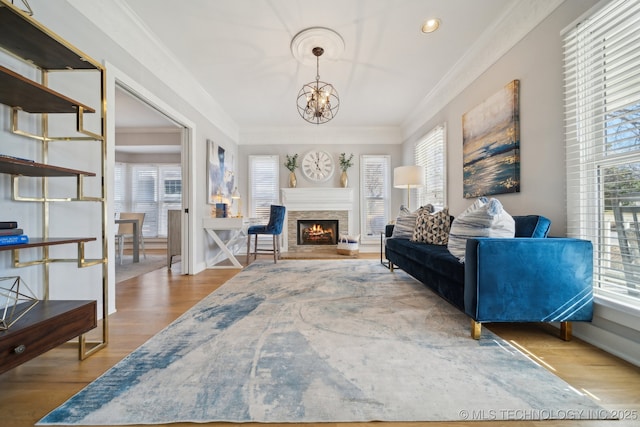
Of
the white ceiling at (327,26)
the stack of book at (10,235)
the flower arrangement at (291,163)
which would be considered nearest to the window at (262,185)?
the flower arrangement at (291,163)

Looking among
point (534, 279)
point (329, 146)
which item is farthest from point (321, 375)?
point (329, 146)

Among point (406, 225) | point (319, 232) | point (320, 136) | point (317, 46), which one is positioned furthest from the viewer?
point (319, 232)

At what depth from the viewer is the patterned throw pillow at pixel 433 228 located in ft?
9.92

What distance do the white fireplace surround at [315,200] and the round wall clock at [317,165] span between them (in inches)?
13.5

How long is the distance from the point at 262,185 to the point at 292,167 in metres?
0.79

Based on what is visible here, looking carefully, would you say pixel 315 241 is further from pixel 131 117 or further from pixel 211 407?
pixel 211 407

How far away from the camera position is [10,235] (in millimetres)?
1216

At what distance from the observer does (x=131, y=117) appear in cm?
506

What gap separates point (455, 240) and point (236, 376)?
1.90m

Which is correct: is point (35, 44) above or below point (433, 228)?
above

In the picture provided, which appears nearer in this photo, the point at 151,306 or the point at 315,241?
the point at 151,306

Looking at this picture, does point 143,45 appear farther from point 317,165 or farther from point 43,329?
point 317,165

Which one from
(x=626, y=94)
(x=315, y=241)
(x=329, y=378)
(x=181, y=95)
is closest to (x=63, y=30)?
(x=181, y=95)

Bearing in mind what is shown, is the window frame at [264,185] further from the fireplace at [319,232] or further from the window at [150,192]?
the window at [150,192]
